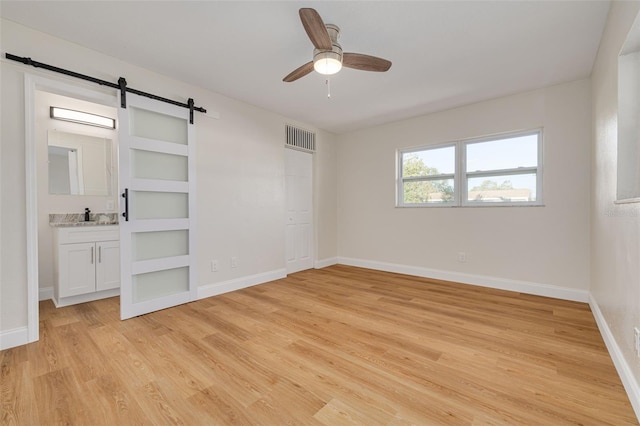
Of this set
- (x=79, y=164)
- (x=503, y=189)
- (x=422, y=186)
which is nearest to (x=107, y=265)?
(x=79, y=164)

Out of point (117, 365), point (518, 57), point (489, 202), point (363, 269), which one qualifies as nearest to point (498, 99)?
point (518, 57)

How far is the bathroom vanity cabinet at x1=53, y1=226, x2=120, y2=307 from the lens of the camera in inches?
120

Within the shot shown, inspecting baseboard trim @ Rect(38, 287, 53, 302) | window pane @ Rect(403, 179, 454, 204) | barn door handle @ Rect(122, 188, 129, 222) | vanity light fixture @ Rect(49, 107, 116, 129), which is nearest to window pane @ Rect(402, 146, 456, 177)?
window pane @ Rect(403, 179, 454, 204)

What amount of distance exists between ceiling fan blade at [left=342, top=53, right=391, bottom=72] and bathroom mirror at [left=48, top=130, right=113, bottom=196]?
11.8 feet

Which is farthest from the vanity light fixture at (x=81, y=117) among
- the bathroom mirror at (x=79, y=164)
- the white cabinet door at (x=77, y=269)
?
the white cabinet door at (x=77, y=269)

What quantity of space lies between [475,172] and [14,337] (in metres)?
5.28

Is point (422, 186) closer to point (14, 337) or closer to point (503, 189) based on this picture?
point (503, 189)

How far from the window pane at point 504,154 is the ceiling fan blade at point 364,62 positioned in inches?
94.9

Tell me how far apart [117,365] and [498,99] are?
499 cm

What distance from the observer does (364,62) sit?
2258 millimetres

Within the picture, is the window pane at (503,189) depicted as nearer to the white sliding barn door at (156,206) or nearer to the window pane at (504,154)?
the window pane at (504,154)

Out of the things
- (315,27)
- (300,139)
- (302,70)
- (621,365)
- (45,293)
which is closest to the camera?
(621,365)

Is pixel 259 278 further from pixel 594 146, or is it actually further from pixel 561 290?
pixel 594 146

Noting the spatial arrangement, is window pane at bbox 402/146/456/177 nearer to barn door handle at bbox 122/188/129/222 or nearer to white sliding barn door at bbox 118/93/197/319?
white sliding barn door at bbox 118/93/197/319
